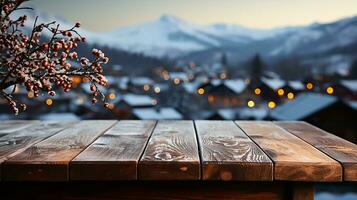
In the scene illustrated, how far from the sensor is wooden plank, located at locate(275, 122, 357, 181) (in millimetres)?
1194

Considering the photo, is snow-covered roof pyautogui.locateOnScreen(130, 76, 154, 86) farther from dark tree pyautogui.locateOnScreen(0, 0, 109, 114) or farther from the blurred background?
dark tree pyautogui.locateOnScreen(0, 0, 109, 114)

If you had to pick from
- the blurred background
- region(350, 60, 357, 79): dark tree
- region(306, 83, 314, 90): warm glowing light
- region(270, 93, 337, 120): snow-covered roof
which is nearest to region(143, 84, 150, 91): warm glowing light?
the blurred background

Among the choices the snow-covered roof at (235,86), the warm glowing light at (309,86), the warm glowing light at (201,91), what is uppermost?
the snow-covered roof at (235,86)

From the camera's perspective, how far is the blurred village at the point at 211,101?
15422mm

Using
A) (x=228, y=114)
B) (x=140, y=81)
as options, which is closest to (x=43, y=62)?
(x=228, y=114)

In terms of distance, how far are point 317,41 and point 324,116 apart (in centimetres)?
7702

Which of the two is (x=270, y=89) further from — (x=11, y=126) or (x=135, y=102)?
(x=11, y=126)

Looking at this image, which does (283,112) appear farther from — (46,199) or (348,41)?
(348,41)

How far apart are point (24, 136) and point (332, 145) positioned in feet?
4.69

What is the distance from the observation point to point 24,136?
1706 millimetres

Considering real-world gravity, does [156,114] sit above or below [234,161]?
below

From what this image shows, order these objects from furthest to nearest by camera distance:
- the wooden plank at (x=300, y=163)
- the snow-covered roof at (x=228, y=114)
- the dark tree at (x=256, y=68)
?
the dark tree at (x=256, y=68) < the snow-covered roof at (x=228, y=114) < the wooden plank at (x=300, y=163)

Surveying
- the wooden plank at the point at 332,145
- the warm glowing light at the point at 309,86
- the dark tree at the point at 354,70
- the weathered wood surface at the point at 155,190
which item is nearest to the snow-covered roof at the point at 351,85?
the warm glowing light at the point at 309,86

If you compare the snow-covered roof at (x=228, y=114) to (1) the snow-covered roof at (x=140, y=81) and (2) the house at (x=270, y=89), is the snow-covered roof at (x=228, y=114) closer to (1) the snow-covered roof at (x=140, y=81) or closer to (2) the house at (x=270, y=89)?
(2) the house at (x=270, y=89)
